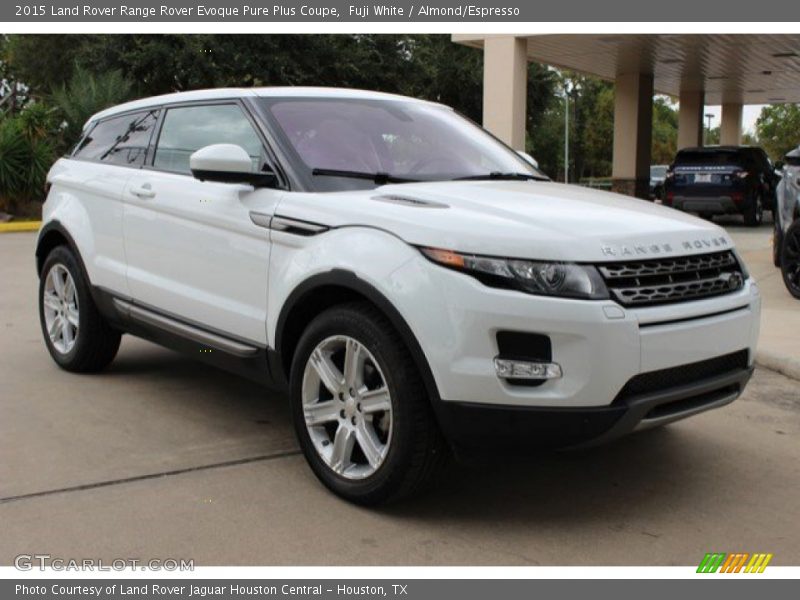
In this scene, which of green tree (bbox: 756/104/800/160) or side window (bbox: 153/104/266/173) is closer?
side window (bbox: 153/104/266/173)

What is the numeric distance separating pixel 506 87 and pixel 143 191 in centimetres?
1513

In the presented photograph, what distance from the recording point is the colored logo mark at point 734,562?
335 cm

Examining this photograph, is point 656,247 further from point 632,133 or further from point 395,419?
point 632,133

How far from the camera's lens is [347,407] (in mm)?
3834

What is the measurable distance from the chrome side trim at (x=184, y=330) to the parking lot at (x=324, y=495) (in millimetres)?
517

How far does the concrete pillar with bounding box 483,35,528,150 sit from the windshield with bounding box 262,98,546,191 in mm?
14407

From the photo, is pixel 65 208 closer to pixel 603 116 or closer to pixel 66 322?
pixel 66 322

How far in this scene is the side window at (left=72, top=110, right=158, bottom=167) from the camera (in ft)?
18.1

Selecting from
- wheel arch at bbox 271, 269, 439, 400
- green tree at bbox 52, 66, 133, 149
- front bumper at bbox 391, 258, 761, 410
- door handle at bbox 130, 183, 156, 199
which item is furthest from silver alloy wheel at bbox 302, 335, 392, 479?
green tree at bbox 52, 66, 133, 149

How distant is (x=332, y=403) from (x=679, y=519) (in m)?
1.50

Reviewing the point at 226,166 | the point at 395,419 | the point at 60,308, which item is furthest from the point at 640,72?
the point at 395,419

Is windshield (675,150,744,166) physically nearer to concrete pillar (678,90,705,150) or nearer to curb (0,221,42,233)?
concrete pillar (678,90,705,150)
